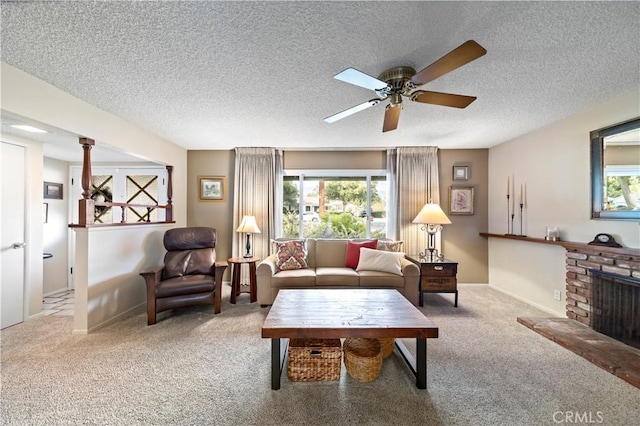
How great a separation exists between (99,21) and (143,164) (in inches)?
139

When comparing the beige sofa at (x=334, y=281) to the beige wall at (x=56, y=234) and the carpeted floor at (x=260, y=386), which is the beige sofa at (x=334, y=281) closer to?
the carpeted floor at (x=260, y=386)


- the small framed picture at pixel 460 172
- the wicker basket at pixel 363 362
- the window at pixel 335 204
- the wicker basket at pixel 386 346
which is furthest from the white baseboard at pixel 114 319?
the small framed picture at pixel 460 172

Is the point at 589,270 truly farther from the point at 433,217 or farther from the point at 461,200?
the point at 461,200

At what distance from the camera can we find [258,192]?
4.49 metres

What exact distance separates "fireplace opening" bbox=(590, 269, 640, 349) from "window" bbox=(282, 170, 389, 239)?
2.67 meters

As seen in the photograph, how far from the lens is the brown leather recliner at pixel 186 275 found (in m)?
3.00

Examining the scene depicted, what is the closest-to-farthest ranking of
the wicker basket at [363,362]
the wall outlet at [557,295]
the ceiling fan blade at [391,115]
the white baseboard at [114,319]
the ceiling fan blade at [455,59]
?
the ceiling fan blade at [455,59], the wicker basket at [363,362], the ceiling fan blade at [391,115], the white baseboard at [114,319], the wall outlet at [557,295]

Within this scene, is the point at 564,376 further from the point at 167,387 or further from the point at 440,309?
the point at 167,387

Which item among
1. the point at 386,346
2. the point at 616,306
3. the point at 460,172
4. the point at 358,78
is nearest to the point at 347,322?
the point at 386,346

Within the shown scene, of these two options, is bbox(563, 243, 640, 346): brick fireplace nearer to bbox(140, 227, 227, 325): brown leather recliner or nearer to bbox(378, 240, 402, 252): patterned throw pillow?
bbox(378, 240, 402, 252): patterned throw pillow

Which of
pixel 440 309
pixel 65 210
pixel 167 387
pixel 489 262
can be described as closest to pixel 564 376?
pixel 440 309

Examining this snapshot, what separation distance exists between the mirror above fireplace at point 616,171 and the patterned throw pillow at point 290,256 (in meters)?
3.50

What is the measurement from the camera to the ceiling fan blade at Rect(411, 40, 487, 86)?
54.3 inches

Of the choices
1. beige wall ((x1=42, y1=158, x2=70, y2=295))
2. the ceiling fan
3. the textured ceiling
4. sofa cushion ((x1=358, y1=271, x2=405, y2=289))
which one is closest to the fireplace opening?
the textured ceiling
